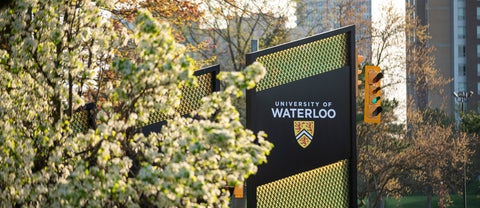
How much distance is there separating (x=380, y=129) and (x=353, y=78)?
88.2ft

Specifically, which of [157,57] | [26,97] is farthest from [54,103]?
[157,57]

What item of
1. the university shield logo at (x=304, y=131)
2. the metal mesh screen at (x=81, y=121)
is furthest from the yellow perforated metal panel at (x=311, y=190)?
the metal mesh screen at (x=81, y=121)

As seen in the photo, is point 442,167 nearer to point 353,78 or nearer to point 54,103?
point 353,78

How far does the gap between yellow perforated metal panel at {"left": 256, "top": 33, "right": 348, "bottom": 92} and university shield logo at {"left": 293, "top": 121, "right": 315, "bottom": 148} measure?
695 mm

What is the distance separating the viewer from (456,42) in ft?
376

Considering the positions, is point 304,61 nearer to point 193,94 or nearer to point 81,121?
point 193,94

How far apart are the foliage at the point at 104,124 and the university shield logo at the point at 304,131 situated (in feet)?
15.3

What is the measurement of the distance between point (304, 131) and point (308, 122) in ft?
0.50

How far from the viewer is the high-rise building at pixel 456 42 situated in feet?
371

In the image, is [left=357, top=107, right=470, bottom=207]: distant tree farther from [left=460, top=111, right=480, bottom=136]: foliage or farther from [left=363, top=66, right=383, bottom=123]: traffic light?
[left=363, top=66, right=383, bottom=123]: traffic light

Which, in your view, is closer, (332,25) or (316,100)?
(316,100)

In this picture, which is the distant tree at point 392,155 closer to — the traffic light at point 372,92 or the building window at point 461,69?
the traffic light at point 372,92

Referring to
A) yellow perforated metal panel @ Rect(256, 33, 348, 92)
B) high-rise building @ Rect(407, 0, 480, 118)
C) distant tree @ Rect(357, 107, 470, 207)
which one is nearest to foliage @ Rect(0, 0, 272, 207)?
yellow perforated metal panel @ Rect(256, 33, 348, 92)

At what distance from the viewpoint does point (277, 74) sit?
15633 mm
